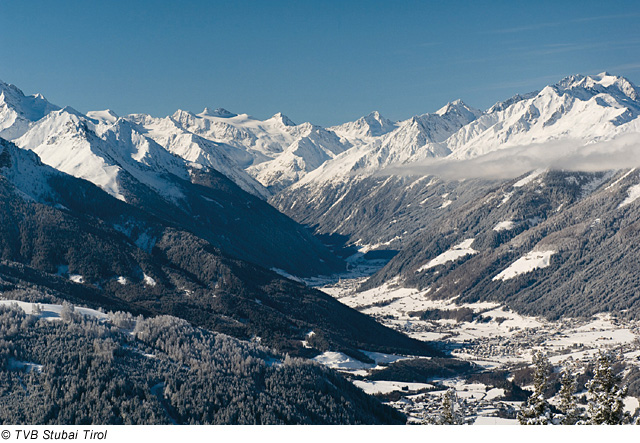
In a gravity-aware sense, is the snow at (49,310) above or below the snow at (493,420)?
above

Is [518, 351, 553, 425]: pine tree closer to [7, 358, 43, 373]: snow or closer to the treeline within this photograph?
the treeline

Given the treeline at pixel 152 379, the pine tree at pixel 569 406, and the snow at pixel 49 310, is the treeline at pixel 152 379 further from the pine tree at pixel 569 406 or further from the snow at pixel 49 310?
the pine tree at pixel 569 406

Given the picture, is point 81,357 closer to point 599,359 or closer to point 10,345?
point 10,345


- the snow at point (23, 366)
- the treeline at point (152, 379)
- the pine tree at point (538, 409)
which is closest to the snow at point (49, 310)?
the treeline at point (152, 379)

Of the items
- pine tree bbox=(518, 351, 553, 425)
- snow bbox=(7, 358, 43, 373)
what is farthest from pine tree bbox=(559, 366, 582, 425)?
snow bbox=(7, 358, 43, 373)

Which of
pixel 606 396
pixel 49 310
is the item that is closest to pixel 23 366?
pixel 49 310
